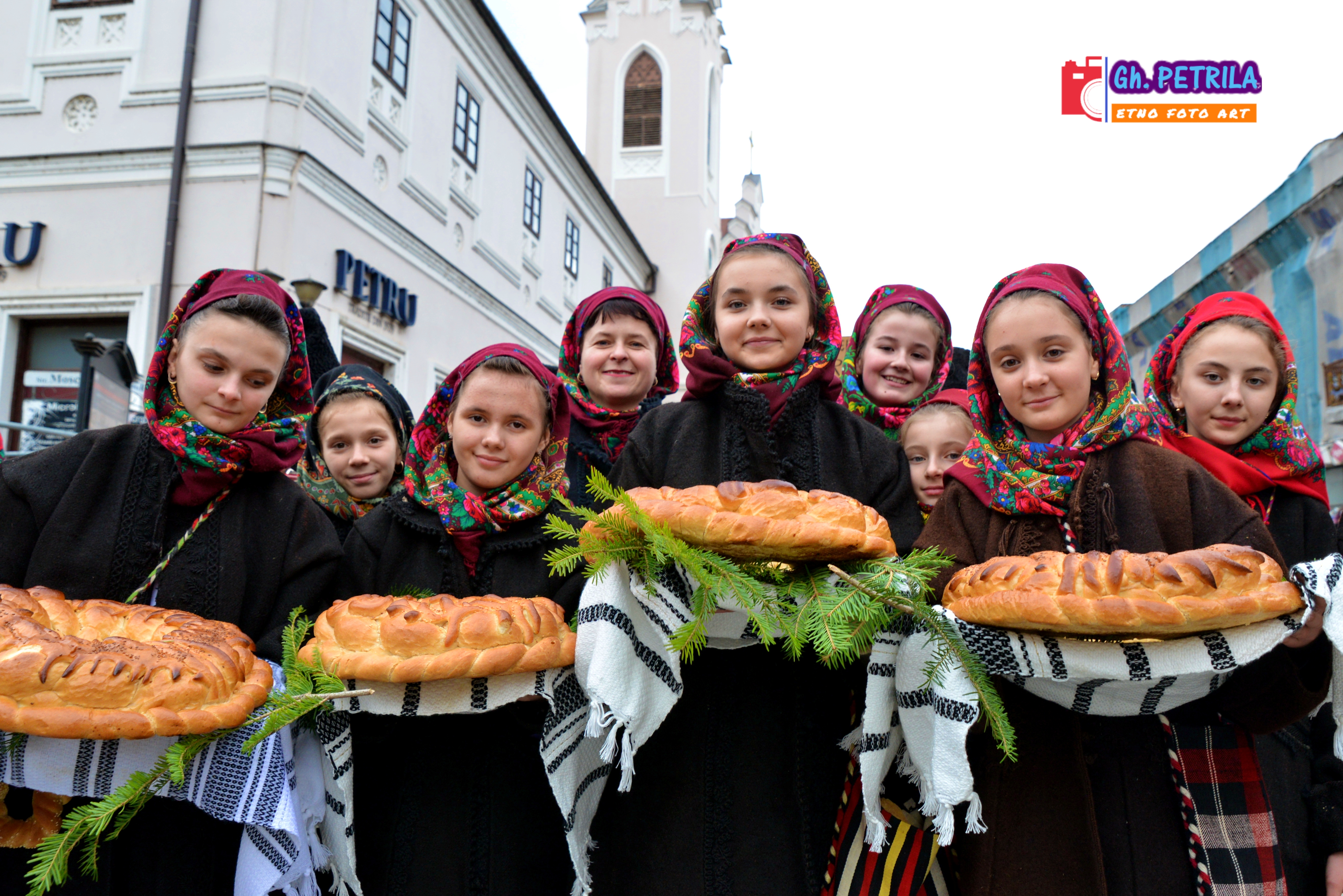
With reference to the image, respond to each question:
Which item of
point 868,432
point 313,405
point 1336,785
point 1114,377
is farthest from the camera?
point 313,405

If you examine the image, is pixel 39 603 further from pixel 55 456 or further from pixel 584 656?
pixel 584 656

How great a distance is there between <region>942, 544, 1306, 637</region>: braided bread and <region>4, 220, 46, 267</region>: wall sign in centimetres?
1237

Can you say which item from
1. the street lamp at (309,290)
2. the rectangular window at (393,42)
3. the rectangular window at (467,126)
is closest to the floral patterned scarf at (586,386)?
the street lamp at (309,290)

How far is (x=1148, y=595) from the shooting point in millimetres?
1556

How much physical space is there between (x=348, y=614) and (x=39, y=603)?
712 millimetres

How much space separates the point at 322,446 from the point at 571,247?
17610 millimetres

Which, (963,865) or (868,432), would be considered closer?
(963,865)

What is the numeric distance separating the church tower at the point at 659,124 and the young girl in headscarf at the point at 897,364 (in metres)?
25.5

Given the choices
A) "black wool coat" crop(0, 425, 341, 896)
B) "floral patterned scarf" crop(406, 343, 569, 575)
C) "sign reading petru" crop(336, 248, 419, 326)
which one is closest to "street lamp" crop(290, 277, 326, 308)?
"sign reading petru" crop(336, 248, 419, 326)

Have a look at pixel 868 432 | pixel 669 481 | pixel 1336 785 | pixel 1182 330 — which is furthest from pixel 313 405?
pixel 1336 785

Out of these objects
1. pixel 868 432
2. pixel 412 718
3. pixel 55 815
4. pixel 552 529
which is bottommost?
pixel 55 815

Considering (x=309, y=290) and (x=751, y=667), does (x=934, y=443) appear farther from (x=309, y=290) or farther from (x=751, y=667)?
(x=309, y=290)

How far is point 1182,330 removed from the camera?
2.89 meters

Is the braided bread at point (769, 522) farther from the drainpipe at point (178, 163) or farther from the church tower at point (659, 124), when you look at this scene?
the church tower at point (659, 124)
